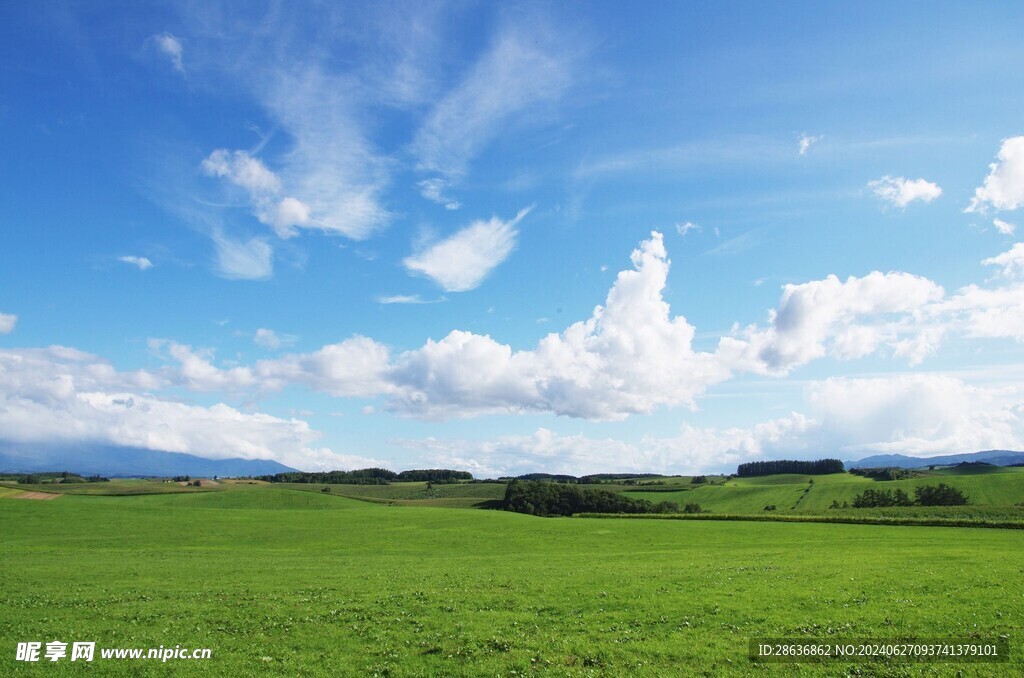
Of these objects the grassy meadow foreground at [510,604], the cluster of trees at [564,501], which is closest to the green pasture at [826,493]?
the cluster of trees at [564,501]

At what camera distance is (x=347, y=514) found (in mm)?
104750

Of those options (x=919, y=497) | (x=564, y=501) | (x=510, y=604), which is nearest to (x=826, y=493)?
(x=919, y=497)

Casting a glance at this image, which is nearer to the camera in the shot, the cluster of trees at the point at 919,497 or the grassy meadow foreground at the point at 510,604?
the grassy meadow foreground at the point at 510,604

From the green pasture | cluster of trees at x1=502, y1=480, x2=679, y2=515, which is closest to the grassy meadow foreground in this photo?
cluster of trees at x1=502, y1=480, x2=679, y2=515

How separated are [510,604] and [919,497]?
16852cm

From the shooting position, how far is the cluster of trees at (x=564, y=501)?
143250 mm

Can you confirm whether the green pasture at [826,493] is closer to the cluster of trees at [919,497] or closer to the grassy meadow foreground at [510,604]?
the cluster of trees at [919,497]

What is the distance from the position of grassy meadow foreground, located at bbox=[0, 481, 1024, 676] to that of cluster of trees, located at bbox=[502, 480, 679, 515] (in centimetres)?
8630

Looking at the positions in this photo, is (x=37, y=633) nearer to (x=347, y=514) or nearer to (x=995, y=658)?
(x=995, y=658)

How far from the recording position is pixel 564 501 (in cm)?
14600

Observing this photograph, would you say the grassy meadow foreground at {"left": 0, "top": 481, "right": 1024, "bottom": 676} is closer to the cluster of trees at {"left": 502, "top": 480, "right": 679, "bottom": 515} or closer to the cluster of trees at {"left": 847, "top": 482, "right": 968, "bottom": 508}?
the cluster of trees at {"left": 502, "top": 480, "right": 679, "bottom": 515}

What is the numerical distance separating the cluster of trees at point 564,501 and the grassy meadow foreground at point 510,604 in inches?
3398

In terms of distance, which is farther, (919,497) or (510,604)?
(919,497)

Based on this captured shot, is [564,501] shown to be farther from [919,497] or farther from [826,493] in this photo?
[919,497]
